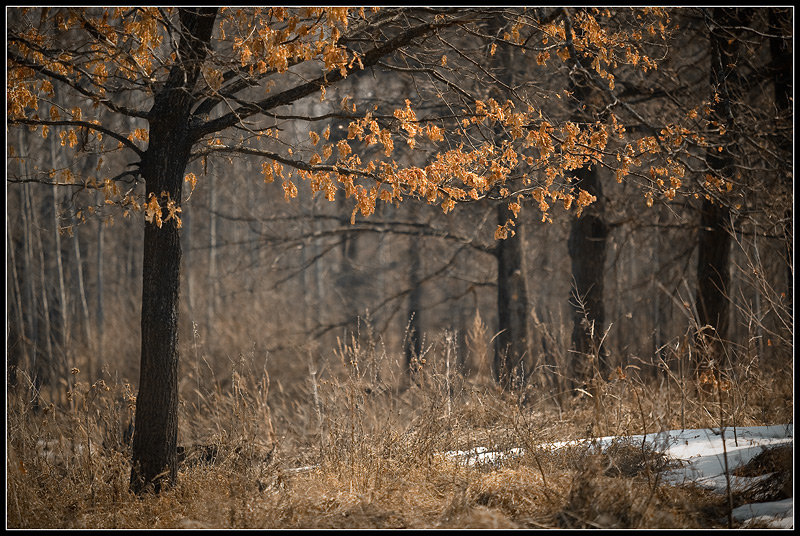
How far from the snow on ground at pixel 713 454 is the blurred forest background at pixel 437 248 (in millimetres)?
623

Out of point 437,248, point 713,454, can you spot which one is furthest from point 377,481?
point 437,248

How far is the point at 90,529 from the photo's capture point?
154 inches

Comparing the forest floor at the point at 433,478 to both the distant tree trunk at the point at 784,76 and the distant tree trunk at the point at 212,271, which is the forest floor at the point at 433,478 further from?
the distant tree trunk at the point at 212,271

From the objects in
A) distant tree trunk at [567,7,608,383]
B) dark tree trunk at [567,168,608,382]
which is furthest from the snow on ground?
dark tree trunk at [567,168,608,382]

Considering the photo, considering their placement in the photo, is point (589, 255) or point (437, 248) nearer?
point (589, 255)

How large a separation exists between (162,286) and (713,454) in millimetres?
4154

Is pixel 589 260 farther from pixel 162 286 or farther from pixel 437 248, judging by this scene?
pixel 437 248

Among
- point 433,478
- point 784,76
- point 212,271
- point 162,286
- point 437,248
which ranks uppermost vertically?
point 784,76

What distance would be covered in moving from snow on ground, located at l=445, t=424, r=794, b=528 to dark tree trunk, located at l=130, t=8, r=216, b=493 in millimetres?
2100

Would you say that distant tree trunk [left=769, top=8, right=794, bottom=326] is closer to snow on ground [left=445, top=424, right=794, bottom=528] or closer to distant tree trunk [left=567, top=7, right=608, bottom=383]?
snow on ground [left=445, top=424, right=794, bottom=528]

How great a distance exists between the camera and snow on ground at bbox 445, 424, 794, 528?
3.91 metres

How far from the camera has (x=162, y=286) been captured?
4.50m

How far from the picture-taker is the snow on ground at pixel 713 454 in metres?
3.91

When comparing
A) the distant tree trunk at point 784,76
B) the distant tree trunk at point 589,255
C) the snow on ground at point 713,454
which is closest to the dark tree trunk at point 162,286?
the snow on ground at point 713,454
